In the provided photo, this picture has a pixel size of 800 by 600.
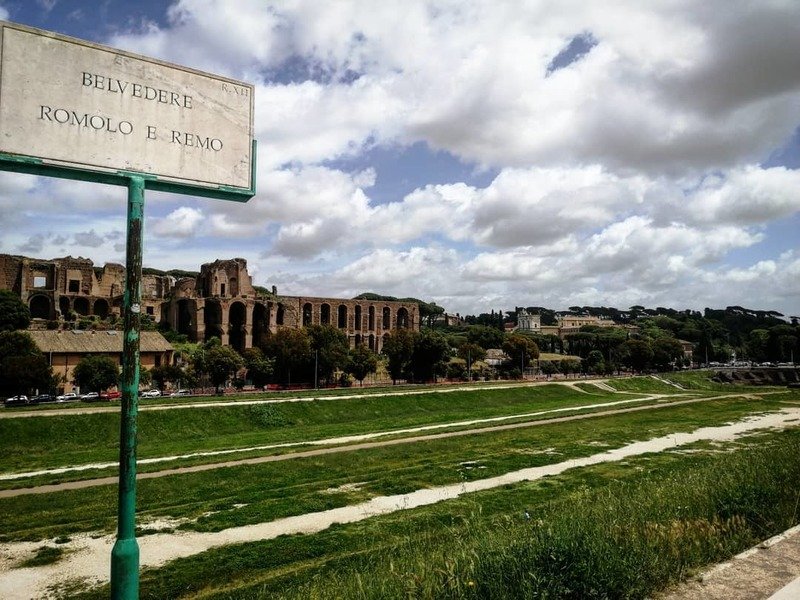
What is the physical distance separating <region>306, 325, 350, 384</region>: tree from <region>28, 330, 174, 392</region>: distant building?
14847 mm

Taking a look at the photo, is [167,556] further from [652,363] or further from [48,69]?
[652,363]

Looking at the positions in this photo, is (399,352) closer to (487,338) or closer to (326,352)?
(326,352)

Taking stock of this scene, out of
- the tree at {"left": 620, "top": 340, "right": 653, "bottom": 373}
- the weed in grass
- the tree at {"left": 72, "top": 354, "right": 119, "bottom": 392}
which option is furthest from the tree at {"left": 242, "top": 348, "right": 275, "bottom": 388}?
the tree at {"left": 620, "top": 340, "right": 653, "bottom": 373}

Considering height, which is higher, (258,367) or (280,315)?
(280,315)

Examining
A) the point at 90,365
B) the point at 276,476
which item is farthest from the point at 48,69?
the point at 90,365

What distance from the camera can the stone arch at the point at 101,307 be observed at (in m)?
71.6

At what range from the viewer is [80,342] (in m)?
49.4

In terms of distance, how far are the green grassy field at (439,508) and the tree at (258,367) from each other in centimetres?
1850

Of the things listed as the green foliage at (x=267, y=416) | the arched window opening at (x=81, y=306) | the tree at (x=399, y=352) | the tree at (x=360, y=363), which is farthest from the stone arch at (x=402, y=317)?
the green foliage at (x=267, y=416)

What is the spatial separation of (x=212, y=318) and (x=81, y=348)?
2318 centimetres

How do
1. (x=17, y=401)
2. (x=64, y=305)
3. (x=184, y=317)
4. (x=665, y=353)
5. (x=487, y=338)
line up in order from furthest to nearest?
(x=487, y=338), (x=665, y=353), (x=184, y=317), (x=64, y=305), (x=17, y=401)

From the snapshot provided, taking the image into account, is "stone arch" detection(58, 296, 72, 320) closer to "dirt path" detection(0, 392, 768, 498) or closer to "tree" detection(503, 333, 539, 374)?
"tree" detection(503, 333, 539, 374)

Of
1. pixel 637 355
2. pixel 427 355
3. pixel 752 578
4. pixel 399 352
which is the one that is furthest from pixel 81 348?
pixel 637 355

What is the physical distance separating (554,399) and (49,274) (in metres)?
61.6
